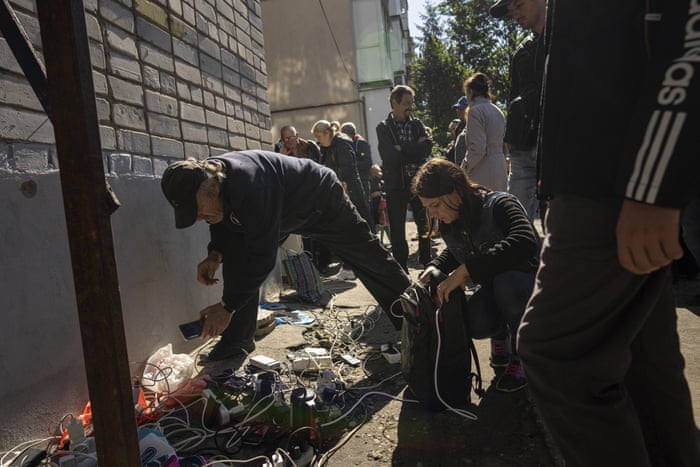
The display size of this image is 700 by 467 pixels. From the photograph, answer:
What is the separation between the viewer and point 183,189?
234 centimetres

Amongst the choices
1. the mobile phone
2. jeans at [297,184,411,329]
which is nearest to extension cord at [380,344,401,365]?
jeans at [297,184,411,329]

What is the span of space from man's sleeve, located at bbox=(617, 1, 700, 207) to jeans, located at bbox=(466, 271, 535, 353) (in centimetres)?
141

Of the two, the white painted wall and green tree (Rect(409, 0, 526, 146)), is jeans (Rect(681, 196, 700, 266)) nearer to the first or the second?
the white painted wall

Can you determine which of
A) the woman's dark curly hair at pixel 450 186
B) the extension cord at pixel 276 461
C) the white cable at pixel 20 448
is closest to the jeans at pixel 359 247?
the woman's dark curly hair at pixel 450 186

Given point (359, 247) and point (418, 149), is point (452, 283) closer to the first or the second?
point (359, 247)

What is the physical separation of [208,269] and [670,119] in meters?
2.59

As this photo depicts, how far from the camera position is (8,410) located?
1926mm

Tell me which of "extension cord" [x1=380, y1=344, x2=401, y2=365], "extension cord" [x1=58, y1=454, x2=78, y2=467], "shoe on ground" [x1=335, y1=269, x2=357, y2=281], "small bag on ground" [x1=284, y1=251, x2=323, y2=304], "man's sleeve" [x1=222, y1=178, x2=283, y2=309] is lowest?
"extension cord" [x1=380, y1=344, x2=401, y2=365]

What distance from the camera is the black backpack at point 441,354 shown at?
220cm

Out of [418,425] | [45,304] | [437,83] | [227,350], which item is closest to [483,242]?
[418,425]

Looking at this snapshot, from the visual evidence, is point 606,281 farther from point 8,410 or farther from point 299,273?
point 299,273

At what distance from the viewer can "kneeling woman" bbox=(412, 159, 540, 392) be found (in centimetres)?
220

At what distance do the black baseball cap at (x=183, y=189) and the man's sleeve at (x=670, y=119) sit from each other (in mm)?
1977

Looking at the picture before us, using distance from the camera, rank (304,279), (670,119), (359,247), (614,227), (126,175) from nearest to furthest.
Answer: (670,119), (614,227), (126,175), (359,247), (304,279)
